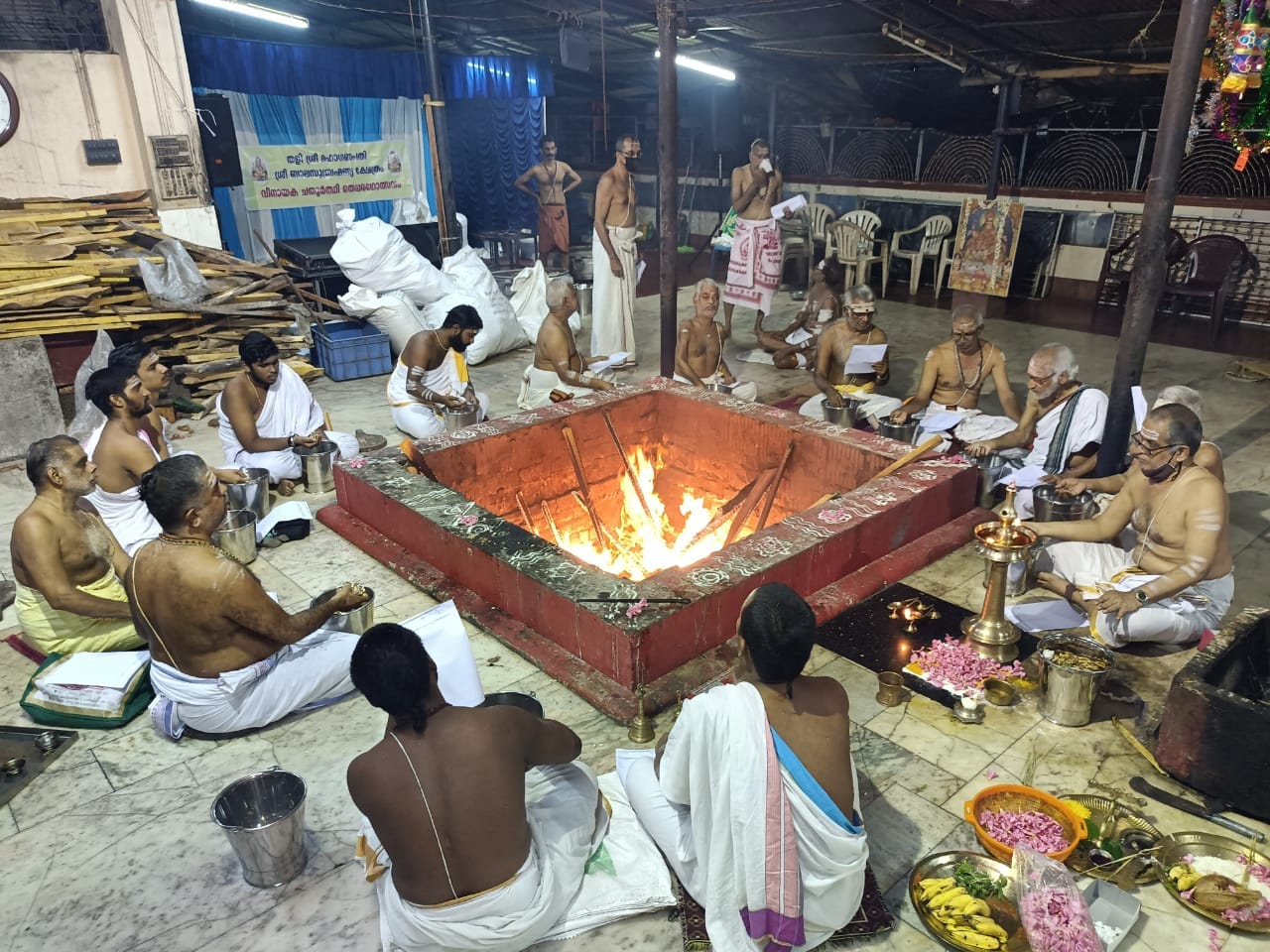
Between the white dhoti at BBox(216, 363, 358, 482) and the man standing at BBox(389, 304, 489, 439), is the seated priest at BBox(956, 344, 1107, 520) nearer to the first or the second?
the man standing at BBox(389, 304, 489, 439)

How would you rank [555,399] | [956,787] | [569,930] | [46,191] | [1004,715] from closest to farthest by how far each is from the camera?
[569,930] < [956,787] < [1004,715] < [555,399] < [46,191]

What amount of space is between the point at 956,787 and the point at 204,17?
1525 centimetres

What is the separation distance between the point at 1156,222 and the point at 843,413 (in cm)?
259

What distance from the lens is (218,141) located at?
9.84 meters

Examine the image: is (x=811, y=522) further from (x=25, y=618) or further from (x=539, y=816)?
(x=25, y=618)

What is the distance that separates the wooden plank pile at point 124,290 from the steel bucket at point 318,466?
10.3 feet

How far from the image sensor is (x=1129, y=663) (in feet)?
14.5

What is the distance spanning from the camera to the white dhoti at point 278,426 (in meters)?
6.54

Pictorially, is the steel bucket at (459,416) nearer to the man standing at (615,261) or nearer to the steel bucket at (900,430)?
the man standing at (615,261)

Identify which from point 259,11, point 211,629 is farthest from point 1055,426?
point 259,11

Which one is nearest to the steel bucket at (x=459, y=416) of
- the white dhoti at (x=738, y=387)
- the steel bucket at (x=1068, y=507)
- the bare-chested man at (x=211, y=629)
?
the white dhoti at (x=738, y=387)

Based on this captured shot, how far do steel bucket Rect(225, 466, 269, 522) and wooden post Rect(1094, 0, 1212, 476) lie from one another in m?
5.90

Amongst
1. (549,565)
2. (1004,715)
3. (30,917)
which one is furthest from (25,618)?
(1004,715)

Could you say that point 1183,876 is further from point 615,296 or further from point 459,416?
point 615,296
